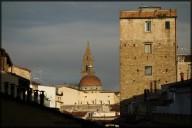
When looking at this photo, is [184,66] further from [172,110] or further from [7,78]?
[172,110]

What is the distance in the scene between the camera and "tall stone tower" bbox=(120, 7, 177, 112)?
66.6 meters

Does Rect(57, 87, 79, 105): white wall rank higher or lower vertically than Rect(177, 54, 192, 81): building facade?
lower

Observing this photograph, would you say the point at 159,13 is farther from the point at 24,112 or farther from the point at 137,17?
the point at 24,112

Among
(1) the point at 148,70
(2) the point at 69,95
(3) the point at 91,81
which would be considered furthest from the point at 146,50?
(3) the point at 91,81

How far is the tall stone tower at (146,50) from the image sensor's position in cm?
6662

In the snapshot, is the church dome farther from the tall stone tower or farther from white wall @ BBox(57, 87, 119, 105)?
the tall stone tower

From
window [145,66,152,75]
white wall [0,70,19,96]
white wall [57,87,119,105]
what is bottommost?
white wall [57,87,119,105]

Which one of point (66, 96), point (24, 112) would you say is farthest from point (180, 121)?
point (66, 96)

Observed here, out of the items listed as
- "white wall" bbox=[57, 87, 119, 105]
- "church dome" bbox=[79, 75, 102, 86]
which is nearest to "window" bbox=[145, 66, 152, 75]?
"white wall" bbox=[57, 87, 119, 105]

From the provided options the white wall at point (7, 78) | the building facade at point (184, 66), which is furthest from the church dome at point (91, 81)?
the white wall at point (7, 78)

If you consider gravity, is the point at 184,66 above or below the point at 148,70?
above

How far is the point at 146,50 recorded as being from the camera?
6756cm

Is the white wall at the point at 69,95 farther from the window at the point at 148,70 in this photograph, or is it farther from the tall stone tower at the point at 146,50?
the window at the point at 148,70

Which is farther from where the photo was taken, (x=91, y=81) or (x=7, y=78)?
(x=91, y=81)
